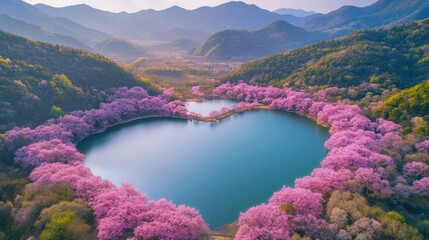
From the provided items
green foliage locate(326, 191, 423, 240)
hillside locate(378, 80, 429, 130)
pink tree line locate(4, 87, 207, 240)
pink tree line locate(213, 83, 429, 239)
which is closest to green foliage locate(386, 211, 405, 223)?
green foliage locate(326, 191, 423, 240)

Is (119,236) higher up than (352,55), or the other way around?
(352,55)

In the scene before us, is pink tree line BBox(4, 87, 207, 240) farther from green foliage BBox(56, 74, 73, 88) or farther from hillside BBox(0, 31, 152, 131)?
green foliage BBox(56, 74, 73, 88)

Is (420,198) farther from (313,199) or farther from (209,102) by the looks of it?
(209,102)

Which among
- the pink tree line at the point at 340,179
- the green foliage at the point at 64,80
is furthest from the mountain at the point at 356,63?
the green foliage at the point at 64,80

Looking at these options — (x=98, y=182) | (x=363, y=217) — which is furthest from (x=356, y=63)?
(x=98, y=182)

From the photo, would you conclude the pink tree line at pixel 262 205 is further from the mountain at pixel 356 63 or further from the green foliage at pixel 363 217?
the mountain at pixel 356 63

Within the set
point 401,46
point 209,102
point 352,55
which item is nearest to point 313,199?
point 209,102
